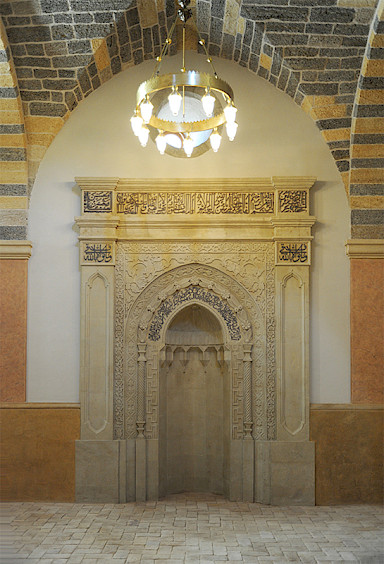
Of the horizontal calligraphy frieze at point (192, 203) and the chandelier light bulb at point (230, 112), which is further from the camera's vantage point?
the horizontal calligraphy frieze at point (192, 203)

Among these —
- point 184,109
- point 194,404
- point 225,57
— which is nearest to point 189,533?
point 194,404

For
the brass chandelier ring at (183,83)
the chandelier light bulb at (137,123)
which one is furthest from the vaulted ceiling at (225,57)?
the chandelier light bulb at (137,123)

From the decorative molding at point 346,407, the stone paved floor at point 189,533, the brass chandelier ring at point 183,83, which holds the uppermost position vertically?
the brass chandelier ring at point 183,83

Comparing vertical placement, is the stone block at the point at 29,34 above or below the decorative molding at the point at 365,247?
above

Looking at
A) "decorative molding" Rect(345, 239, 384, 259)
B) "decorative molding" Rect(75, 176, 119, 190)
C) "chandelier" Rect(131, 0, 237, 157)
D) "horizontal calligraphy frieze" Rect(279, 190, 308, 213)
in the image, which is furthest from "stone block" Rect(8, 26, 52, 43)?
"decorative molding" Rect(345, 239, 384, 259)

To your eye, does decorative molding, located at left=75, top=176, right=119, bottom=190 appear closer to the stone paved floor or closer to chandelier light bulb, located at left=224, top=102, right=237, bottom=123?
chandelier light bulb, located at left=224, top=102, right=237, bottom=123

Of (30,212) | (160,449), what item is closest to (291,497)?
(160,449)

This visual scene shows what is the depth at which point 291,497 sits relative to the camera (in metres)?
5.68

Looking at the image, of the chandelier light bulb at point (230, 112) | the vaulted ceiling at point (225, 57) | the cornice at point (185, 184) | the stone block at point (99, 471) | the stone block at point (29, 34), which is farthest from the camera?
the cornice at point (185, 184)

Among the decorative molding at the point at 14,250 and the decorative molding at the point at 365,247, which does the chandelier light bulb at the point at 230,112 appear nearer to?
the decorative molding at the point at 365,247

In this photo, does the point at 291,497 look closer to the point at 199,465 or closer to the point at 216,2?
the point at 199,465

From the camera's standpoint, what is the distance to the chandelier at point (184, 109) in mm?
4375

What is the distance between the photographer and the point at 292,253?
582 centimetres

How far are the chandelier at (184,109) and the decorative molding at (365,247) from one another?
1.61 meters
